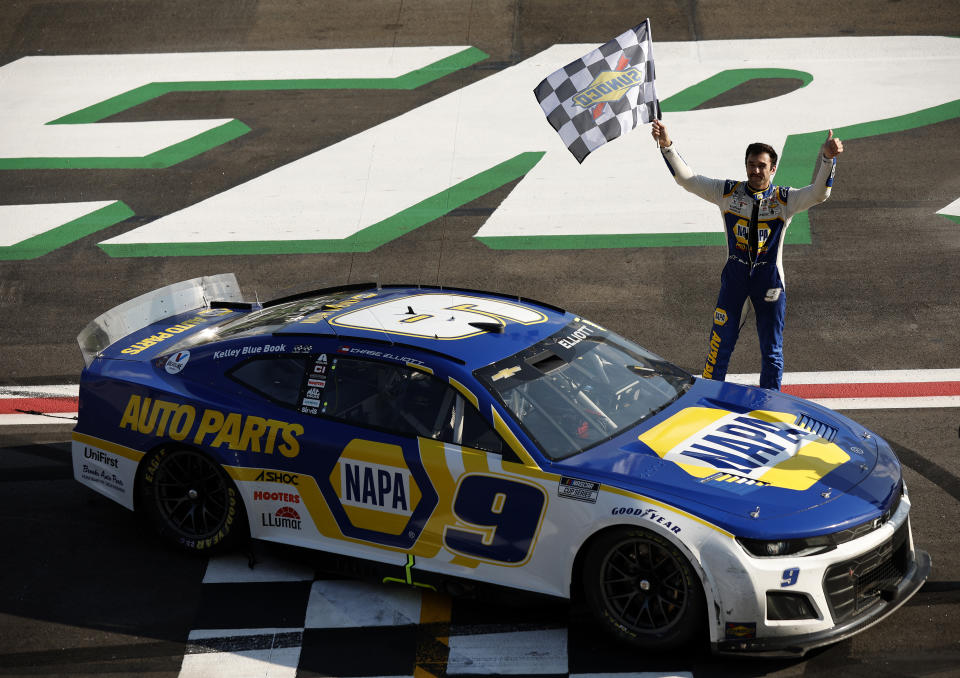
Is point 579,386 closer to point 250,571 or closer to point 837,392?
point 250,571

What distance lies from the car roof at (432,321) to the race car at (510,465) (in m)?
0.02

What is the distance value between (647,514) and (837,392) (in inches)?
152

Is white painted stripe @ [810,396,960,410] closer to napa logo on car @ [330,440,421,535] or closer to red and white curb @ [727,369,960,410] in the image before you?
red and white curb @ [727,369,960,410]

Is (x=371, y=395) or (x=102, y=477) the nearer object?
(x=371, y=395)

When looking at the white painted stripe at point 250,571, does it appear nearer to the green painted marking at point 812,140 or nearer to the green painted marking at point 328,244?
the green painted marking at point 328,244

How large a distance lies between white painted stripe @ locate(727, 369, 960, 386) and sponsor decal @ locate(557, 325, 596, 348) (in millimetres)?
2528

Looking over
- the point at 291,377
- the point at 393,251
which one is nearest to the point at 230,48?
the point at 393,251

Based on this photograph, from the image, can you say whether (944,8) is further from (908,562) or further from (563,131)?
(908,562)

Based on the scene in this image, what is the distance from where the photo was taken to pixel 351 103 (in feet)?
48.1

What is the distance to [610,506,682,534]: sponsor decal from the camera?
5.17m

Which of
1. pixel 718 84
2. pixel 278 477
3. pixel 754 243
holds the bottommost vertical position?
pixel 278 477

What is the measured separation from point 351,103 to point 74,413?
23.3 feet

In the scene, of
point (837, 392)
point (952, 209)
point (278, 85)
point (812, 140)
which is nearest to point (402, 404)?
point (837, 392)

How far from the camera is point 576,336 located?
256 inches
